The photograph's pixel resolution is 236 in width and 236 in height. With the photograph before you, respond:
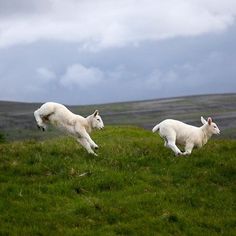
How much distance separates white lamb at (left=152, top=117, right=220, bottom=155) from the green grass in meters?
0.39

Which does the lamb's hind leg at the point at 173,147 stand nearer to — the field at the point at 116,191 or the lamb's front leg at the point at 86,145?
the field at the point at 116,191

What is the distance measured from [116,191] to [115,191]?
3cm

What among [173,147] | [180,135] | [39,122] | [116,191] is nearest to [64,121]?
[39,122]

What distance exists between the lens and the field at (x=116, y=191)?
14367 millimetres

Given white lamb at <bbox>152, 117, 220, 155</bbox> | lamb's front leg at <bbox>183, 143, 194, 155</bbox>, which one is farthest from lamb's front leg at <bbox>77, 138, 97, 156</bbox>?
lamb's front leg at <bbox>183, 143, 194, 155</bbox>

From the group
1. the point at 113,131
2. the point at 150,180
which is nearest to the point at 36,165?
the point at 150,180

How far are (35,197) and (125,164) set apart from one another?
4.28 metres

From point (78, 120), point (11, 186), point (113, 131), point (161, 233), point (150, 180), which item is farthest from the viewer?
point (113, 131)

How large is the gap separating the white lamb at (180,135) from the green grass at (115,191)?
0.39 metres

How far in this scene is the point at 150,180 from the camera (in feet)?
58.5

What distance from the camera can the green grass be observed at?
47.1 ft

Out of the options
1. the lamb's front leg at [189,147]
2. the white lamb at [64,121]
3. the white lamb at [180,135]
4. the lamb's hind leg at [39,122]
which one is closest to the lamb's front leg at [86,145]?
the white lamb at [64,121]

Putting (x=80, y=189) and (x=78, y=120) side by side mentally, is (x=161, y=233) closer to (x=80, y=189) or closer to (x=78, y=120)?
(x=80, y=189)

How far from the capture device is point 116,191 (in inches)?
658
